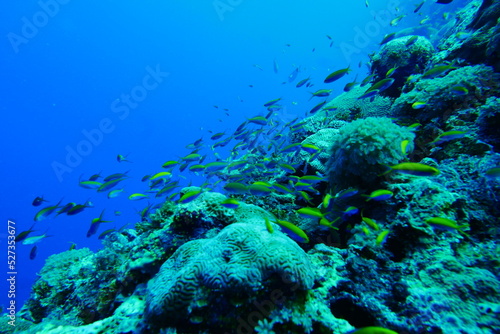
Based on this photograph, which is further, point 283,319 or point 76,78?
point 76,78

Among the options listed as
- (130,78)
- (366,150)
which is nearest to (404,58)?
(366,150)

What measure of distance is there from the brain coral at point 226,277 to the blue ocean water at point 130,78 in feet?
237

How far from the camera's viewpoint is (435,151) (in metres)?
3.99

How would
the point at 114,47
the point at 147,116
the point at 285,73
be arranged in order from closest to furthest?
the point at 114,47 < the point at 147,116 < the point at 285,73

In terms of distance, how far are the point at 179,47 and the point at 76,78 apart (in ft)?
193

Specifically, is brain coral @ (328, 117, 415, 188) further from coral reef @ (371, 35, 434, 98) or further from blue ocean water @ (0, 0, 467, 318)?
blue ocean water @ (0, 0, 467, 318)

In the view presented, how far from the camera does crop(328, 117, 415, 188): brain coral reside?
329 centimetres

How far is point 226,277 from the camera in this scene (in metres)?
2.37

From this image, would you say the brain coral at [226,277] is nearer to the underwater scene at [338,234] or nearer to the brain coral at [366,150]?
the underwater scene at [338,234]

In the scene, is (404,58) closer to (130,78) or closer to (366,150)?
(366,150)

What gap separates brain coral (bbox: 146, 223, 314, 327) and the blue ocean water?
72.4 meters

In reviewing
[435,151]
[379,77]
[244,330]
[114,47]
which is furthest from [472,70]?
[114,47]

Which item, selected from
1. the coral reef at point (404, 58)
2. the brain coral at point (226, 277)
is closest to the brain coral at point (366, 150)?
the brain coral at point (226, 277)

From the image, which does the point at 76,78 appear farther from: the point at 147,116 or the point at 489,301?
the point at 489,301
